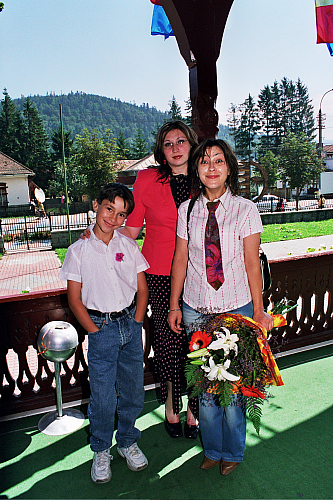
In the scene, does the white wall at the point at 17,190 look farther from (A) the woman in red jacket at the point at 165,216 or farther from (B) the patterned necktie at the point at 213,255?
(B) the patterned necktie at the point at 213,255

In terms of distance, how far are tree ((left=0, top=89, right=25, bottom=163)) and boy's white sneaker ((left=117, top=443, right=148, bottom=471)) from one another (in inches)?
2500

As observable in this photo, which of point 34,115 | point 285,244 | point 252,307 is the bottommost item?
point 285,244

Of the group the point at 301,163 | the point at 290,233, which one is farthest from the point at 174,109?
the point at 290,233

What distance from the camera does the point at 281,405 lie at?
3.16 metres

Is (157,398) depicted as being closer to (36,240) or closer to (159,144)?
(159,144)

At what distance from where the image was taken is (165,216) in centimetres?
263

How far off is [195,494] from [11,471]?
3.90 feet

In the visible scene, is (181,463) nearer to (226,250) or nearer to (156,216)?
(226,250)

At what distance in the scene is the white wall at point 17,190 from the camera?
41906 millimetres

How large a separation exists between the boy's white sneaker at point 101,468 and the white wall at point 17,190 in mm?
42799

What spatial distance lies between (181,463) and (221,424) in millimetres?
458

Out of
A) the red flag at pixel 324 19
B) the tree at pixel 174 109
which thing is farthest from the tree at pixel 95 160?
the tree at pixel 174 109

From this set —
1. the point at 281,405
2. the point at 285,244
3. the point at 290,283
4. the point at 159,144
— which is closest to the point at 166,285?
the point at 159,144

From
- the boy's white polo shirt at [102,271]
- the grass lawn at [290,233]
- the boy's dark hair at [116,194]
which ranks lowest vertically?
the grass lawn at [290,233]
